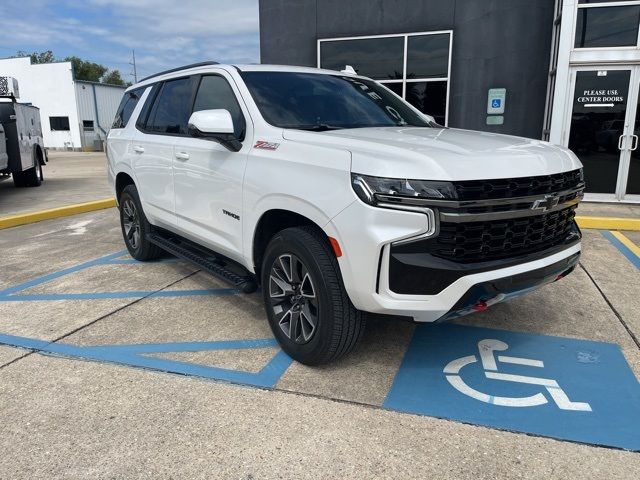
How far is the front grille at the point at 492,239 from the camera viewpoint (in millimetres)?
2672

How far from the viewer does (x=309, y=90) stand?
4031mm

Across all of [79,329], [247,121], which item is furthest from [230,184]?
[79,329]

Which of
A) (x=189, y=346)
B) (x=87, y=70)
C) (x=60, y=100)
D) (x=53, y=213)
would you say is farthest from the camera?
(x=87, y=70)

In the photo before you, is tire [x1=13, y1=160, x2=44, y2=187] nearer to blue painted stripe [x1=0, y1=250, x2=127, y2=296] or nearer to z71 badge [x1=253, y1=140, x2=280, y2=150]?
blue painted stripe [x1=0, y1=250, x2=127, y2=296]

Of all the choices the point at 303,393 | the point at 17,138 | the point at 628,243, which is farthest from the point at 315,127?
the point at 17,138

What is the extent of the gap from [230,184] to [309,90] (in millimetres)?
1007

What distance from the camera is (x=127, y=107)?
19.5ft

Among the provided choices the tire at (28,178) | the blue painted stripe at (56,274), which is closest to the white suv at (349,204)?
the blue painted stripe at (56,274)

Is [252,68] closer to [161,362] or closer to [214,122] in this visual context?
[214,122]

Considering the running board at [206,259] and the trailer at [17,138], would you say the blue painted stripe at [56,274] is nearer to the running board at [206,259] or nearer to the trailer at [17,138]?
the running board at [206,259]

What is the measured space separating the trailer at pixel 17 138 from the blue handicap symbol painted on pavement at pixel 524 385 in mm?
10472

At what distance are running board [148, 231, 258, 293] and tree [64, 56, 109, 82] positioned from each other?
91516mm

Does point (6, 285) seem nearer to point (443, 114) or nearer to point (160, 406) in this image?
point (160, 406)

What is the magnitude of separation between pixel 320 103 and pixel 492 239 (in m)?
1.80
